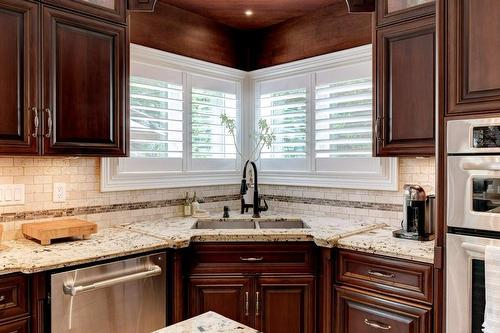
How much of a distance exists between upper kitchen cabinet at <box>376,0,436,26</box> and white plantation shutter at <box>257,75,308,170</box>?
90cm

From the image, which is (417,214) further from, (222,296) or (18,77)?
(18,77)

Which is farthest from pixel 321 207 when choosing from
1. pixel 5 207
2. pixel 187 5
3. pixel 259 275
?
pixel 5 207

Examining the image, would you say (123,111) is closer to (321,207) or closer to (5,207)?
(5,207)

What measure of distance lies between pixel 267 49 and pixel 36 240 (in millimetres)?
2413

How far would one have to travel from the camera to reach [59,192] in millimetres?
2473

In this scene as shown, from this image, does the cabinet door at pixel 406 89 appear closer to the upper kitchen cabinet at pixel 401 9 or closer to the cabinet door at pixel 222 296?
the upper kitchen cabinet at pixel 401 9

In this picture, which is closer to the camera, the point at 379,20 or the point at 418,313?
the point at 418,313

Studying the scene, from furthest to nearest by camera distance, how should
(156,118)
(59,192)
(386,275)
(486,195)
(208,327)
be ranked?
1. (156,118)
2. (59,192)
3. (386,275)
4. (486,195)
5. (208,327)

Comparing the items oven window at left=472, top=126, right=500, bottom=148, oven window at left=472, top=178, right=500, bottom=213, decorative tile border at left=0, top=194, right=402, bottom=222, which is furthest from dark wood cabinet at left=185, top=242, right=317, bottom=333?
oven window at left=472, top=126, right=500, bottom=148

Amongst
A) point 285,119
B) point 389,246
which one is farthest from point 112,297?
point 285,119

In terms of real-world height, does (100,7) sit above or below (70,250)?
above

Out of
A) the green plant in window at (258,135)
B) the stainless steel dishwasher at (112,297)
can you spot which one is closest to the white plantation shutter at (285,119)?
the green plant in window at (258,135)

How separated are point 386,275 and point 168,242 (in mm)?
1251

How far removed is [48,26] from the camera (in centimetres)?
208
